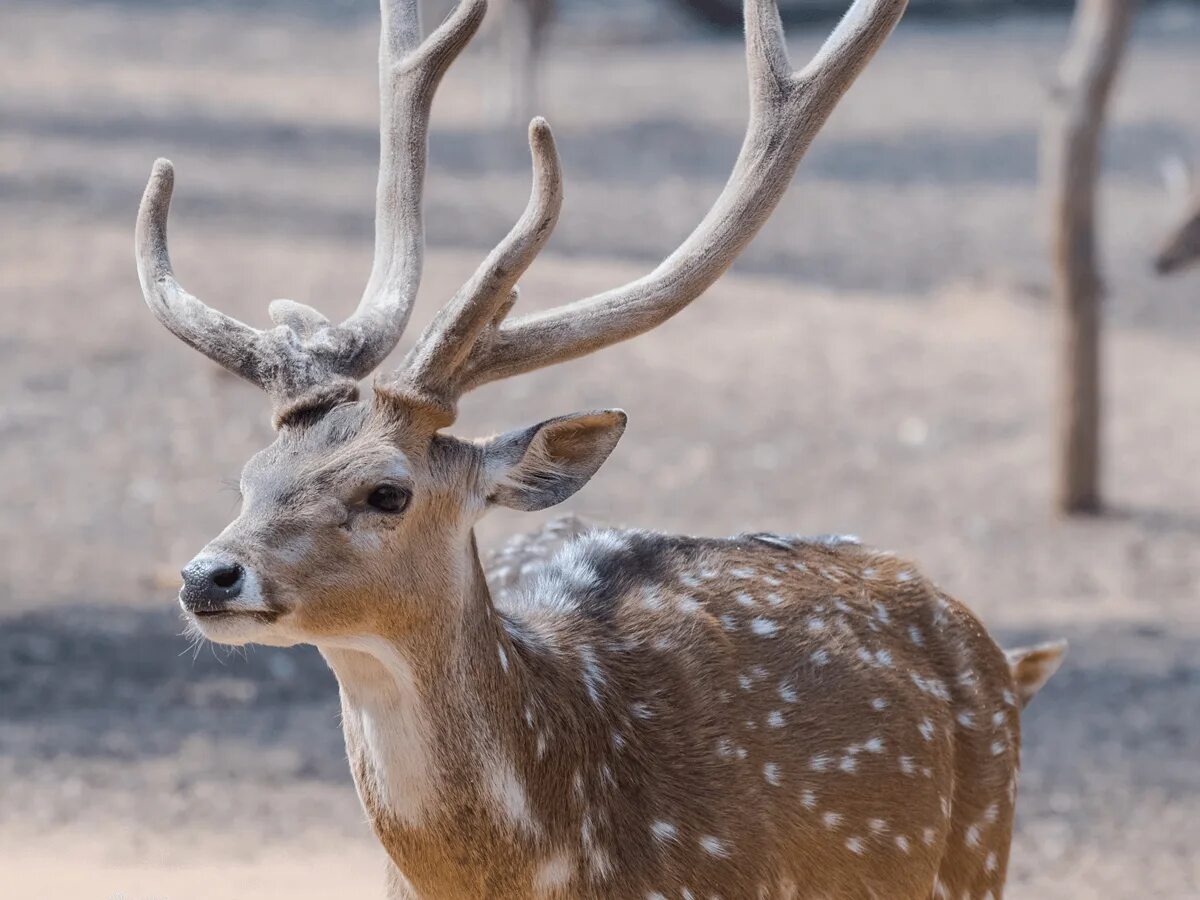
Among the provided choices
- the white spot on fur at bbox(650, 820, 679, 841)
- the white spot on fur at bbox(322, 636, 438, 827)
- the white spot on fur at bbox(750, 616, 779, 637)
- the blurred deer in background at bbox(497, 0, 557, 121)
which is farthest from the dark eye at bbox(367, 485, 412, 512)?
the blurred deer in background at bbox(497, 0, 557, 121)

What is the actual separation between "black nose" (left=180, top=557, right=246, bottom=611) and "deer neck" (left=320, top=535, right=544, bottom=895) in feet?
1.09

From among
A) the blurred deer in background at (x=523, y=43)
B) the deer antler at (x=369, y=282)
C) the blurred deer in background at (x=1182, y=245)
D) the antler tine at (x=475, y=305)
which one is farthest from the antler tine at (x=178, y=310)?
the blurred deer in background at (x=523, y=43)

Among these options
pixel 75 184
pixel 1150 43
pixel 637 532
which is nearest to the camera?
pixel 637 532

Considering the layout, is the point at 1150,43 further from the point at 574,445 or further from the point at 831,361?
the point at 574,445

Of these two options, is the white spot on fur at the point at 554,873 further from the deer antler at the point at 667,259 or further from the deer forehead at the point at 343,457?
the deer antler at the point at 667,259

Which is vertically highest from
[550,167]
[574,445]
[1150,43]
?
[550,167]

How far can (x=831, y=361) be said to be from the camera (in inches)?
499

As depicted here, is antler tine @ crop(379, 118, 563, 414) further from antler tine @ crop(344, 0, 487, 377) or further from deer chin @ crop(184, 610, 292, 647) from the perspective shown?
deer chin @ crop(184, 610, 292, 647)

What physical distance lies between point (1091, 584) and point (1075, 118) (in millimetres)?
2558

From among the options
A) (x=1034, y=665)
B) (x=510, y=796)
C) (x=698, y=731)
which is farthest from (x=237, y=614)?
(x=1034, y=665)

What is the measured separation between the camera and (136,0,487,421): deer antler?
3.81 m

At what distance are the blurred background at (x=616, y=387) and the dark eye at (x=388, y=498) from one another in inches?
114

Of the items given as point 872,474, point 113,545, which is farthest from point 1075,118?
point 113,545

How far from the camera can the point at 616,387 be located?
1200 centimetres
